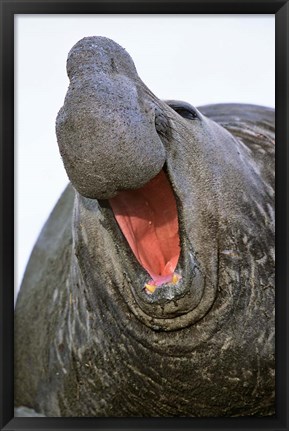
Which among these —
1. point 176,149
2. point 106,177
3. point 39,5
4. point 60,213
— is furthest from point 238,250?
point 60,213

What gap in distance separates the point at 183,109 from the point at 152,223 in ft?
1.33

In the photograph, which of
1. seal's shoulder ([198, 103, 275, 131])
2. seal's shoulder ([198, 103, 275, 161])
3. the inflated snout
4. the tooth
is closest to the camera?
the inflated snout

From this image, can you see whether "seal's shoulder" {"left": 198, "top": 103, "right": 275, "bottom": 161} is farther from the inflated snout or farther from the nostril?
the inflated snout

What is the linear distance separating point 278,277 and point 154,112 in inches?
31.4

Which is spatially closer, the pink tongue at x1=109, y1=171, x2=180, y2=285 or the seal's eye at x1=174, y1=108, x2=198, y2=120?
the pink tongue at x1=109, y1=171, x2=180, y2=285

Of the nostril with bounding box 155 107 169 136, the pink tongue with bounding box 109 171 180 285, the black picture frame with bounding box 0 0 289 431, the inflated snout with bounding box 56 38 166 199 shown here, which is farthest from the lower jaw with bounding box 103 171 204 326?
the black picture frame with bounding box 0 0 289 431

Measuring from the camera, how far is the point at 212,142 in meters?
3.44

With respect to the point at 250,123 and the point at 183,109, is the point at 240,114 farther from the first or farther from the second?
the point at 183,109

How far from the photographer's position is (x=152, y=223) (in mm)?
3238

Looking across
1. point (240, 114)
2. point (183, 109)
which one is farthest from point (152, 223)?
point (240, 114)

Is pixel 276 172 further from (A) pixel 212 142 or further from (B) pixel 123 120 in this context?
(B) pixel 123 120

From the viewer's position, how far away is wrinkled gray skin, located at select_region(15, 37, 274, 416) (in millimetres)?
2848

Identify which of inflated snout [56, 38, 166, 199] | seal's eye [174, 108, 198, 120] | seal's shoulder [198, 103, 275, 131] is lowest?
inflated snout [56, 38, 166, 199]

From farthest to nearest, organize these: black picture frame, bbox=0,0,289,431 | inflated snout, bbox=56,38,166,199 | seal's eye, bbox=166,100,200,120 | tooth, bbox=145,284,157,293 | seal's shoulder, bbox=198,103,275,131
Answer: seal's shoulder, bbox=198,103,275,131
black picture frame, bbox=0,0,289,431
seal's eye, bbox=166,100,200,120
tooth, bbox=145,284,157,293
inflated snout, bbox=56,38,166,199
